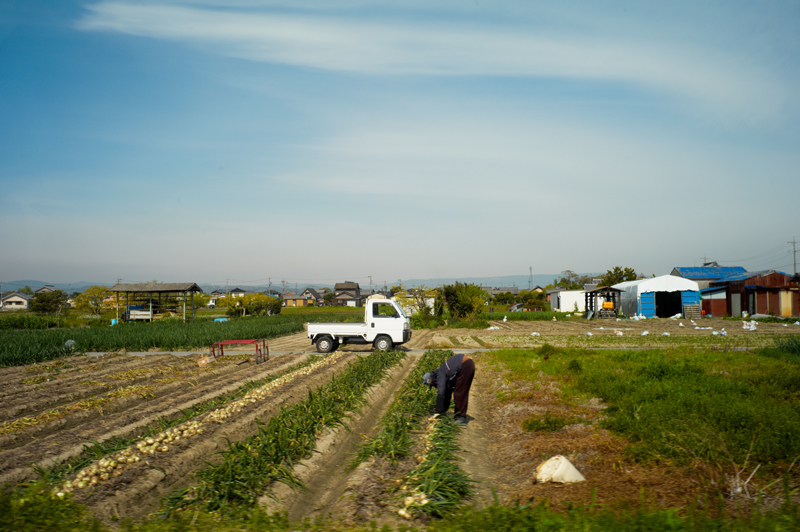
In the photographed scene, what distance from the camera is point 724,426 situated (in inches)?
271

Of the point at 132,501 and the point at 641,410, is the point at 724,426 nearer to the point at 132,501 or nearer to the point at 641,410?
the point at 641,410

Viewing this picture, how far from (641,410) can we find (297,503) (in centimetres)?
600

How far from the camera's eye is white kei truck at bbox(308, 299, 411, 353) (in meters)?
19.9

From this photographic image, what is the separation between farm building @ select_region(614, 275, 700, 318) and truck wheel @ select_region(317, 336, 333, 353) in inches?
1369

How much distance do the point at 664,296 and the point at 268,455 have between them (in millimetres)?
46623

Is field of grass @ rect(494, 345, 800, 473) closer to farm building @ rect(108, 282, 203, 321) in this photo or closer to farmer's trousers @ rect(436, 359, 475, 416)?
farmer's trousers @ rect(436, 359, 475, 416)

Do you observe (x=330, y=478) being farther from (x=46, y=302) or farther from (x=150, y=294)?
(x=46, y=302)

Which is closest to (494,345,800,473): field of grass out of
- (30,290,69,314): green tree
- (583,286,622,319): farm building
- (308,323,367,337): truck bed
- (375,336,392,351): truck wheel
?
(375,336,392,351): truck wheel

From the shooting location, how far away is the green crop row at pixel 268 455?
18.4 feet

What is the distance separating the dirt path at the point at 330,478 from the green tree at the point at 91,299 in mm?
60609

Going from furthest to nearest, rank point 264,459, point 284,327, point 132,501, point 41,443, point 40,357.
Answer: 1. point 284,327
2. point 40,357
3. point 41,443
4. point 264,459
5. point 132,501

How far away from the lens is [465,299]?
39.0m

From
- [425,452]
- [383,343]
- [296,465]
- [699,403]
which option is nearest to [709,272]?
[383,343]

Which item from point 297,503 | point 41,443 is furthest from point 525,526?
point 41,443
